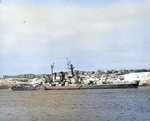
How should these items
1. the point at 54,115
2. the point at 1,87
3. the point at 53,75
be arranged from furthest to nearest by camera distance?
the point at 1,87
the point at 53,75
the point at 54,115

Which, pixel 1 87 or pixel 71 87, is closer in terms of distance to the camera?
pixel 71 87

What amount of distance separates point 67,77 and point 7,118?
9942 cm

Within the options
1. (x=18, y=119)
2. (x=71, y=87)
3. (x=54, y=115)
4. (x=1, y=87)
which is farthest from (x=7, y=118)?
(x=1, y=87)

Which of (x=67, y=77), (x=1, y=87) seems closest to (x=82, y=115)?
(x=67, y=77)

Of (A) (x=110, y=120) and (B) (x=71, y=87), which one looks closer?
(A) (x=110, y=120)

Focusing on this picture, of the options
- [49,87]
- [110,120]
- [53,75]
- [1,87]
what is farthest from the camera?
[1,87]

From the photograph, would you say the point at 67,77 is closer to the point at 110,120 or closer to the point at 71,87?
the point at 71,87

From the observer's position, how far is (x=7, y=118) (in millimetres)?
42375

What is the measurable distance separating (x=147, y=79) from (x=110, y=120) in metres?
166

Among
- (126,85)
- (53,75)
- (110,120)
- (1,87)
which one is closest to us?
(110,120)

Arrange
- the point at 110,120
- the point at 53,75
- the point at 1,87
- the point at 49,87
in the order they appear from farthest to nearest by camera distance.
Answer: the point at 1,87
the point at 53,75
the point at 49,87
the point at 110,120

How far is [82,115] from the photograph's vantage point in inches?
1695

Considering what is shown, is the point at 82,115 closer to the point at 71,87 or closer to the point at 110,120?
the point at 110,120

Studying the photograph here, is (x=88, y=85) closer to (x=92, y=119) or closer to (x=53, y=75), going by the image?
(x=53, y=75)
